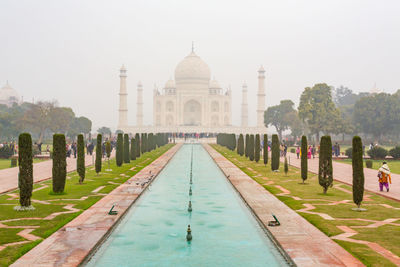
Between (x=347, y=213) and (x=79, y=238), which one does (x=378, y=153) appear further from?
(x=79, y=238)

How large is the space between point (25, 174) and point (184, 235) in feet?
13.6

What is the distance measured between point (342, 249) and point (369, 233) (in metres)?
1.40

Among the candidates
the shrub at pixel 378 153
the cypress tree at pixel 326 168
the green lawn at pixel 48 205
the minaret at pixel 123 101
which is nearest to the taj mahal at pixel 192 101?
the minaret at pixel 123 101

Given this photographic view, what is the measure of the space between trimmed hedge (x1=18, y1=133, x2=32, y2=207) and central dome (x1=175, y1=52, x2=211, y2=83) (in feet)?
224

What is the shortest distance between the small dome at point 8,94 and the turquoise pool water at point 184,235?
326 feet

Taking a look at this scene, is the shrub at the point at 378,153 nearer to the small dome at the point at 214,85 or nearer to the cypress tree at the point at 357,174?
the cypress tree at the point at 357,174

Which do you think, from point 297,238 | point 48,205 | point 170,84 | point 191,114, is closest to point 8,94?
point 170,84

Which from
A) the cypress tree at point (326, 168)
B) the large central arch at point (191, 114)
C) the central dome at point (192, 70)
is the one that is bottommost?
the cypress tree at point (326, 168)

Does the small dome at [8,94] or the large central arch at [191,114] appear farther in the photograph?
the small dome at [8,94]

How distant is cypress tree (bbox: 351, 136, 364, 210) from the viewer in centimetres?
998

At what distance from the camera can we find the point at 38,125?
50344 millimetres

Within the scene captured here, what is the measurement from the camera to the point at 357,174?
33.0 ft

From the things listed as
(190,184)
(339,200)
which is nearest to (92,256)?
(339,200)

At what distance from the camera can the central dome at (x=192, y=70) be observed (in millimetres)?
77875
